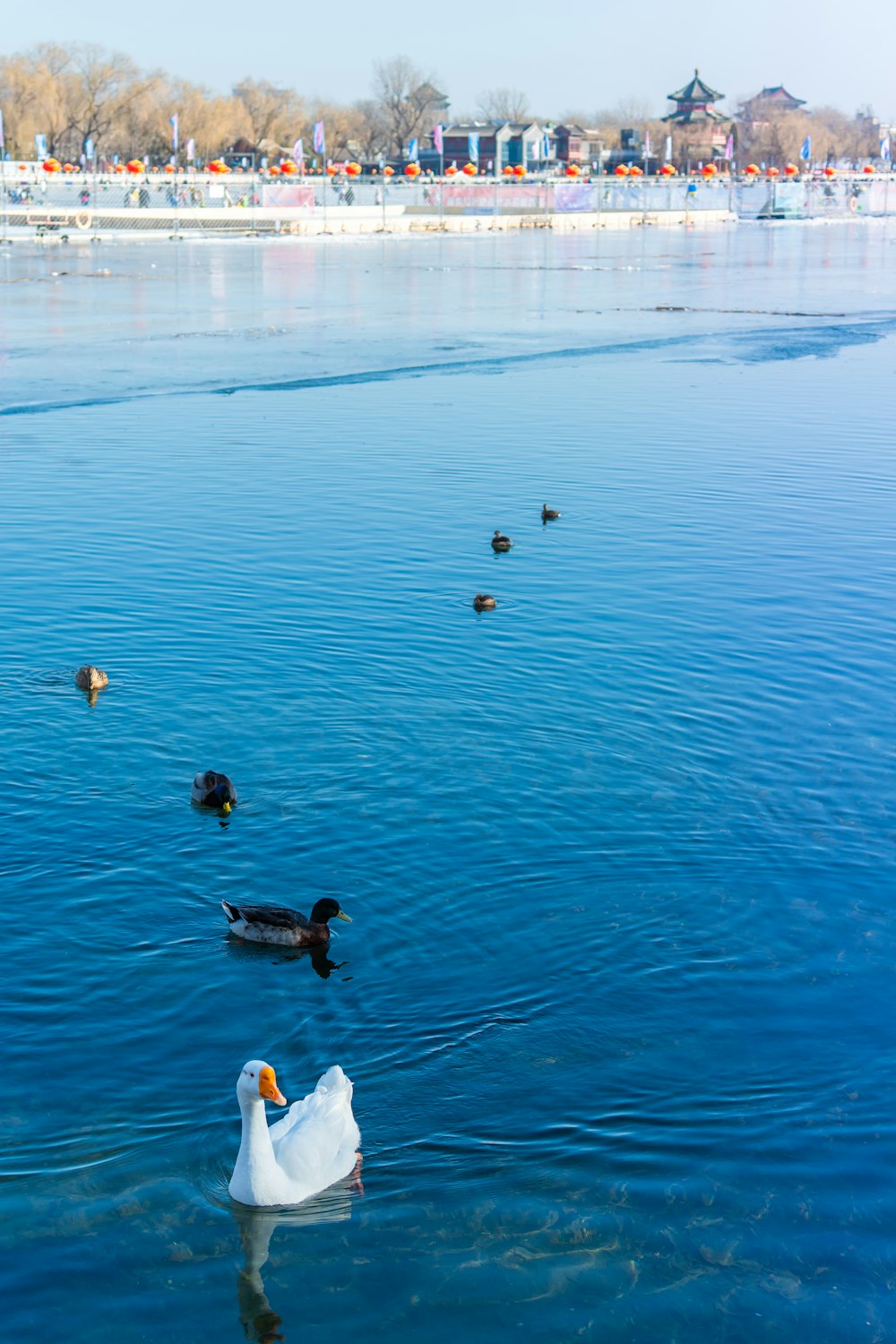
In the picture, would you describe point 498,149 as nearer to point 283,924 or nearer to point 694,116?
point 694,116

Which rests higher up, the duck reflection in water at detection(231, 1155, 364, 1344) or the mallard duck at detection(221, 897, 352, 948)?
the mallard duck at detection(221, 897, 352, 948)

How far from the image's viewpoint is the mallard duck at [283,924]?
7.67m

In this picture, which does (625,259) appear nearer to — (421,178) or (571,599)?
(421,178)

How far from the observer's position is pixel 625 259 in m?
63.5

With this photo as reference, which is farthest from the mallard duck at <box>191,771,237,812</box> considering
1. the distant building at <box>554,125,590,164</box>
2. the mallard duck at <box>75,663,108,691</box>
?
the distant building at <box>554,125,590,164</box>

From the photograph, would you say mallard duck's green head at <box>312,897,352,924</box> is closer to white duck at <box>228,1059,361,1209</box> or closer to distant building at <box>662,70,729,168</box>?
white duck at <box>228,1059,361,1209</box>

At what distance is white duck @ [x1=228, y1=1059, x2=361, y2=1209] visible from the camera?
19.4ft

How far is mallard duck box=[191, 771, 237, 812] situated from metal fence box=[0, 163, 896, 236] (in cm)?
6602

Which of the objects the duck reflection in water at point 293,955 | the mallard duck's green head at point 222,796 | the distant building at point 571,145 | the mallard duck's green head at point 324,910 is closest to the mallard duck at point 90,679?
the mallard duck's green head at point 222,796

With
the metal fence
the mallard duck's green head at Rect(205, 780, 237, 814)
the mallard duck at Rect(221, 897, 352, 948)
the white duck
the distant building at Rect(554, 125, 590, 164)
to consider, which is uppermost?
the distant building at Rect(554, 125, 590, 164)

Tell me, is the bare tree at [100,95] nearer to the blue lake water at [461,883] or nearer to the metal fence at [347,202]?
the metal fence at [347,202]

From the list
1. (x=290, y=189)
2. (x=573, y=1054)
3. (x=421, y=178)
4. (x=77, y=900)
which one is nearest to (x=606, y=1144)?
(x=573, y=1054)

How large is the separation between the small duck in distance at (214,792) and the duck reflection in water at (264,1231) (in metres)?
3.42

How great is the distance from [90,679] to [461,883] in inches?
160
